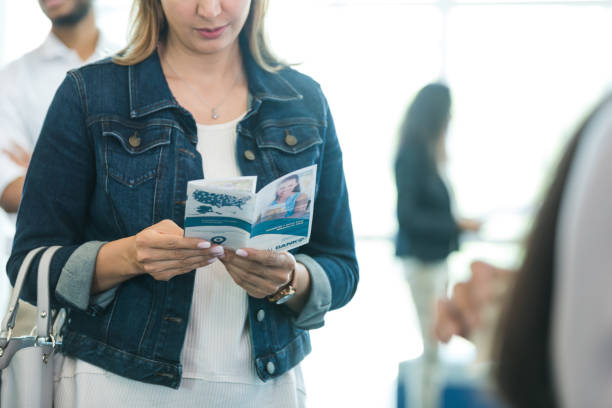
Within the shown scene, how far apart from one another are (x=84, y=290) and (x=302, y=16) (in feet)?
20.7

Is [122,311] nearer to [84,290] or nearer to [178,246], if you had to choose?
[84,290]

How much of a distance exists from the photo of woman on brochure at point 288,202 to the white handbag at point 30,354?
A: 1.53 ft

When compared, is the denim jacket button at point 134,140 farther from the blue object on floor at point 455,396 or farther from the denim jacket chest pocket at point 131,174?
the blue object on floor at point 455,396

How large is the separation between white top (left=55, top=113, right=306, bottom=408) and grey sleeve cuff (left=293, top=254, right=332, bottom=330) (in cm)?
14

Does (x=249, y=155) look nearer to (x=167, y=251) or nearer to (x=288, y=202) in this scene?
(x=288, y=202)

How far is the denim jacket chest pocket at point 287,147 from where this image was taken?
1.63 meters

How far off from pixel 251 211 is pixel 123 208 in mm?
311

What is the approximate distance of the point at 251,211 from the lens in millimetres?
1337

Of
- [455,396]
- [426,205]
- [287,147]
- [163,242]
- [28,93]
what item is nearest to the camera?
[163,242]

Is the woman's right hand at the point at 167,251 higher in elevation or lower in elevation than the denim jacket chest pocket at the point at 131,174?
lower

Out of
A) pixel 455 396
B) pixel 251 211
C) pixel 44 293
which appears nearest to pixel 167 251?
pixel 251 211

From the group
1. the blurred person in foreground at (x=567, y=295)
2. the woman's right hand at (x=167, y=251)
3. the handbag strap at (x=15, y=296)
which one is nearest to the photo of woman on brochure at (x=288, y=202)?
the woman's right hand at (x=167, y=251)

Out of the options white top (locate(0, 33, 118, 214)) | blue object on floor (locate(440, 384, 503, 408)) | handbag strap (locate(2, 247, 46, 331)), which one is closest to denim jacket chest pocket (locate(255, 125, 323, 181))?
handbag strap (locate(2, 247, 46, 331))

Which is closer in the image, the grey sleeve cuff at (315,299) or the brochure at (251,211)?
the brochure at (251,211)
